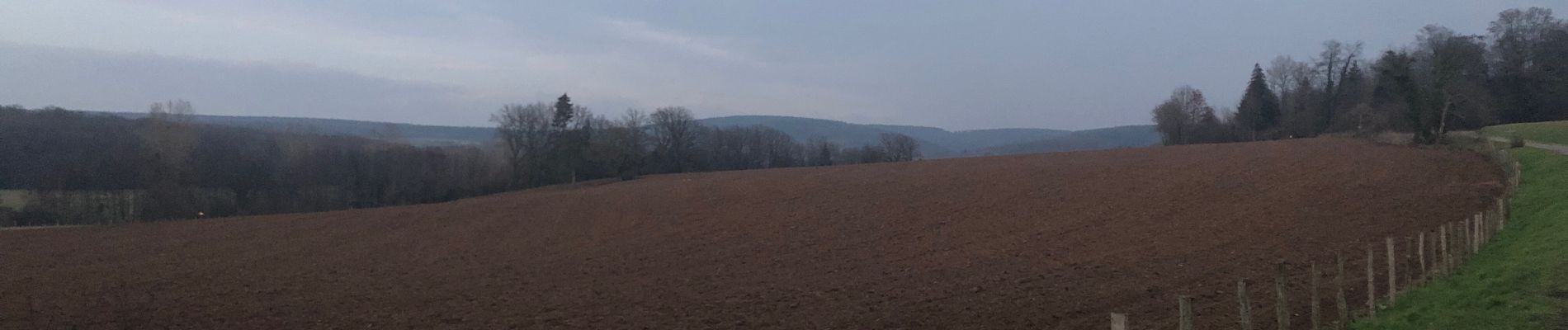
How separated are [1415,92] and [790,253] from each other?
32.1 m

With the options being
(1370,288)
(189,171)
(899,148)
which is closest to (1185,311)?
(1370,288)

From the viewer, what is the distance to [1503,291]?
9.13 metres

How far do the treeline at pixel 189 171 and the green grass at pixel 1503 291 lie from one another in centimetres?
4995

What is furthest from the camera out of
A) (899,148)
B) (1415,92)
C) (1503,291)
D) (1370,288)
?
(899,148)

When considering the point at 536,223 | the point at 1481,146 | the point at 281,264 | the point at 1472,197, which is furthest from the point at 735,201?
the point at 1481,146

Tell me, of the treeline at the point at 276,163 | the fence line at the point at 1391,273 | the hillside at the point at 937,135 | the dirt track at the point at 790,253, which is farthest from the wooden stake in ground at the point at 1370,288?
the hillside at the point at 937,135

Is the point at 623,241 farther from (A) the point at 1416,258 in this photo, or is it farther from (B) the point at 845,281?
(A) the point at 1416,258

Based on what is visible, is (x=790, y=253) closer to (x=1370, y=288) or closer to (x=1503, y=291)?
(x=1370, y=288)

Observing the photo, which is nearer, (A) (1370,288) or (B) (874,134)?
(A) (1370,288)

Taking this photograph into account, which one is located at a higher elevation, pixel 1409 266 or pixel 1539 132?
pixel 1539 132

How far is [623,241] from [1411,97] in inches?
1373

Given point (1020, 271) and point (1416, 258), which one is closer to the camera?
point (1416, 258)

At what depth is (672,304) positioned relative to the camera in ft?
46.8

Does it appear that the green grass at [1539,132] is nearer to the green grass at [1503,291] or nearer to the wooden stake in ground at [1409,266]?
the green grass at [1503,291]
